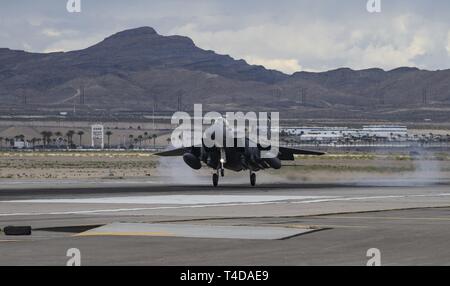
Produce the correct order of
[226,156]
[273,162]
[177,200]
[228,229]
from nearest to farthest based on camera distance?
[228,229], [177,200], [226,156], [273,162]

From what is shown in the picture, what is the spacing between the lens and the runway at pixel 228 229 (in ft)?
62.7

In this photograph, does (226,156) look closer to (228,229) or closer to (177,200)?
(177,200)

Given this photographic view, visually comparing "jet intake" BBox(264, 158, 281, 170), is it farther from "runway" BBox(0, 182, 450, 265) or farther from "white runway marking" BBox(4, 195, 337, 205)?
"runway" BBox(0, 182, 450, 265)

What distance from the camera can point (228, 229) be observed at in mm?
25062

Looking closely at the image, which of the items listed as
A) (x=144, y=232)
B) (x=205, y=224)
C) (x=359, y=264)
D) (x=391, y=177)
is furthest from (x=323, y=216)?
(x=391, y=177)

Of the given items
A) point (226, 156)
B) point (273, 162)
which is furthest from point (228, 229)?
point (273, 162)

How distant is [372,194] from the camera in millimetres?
45781

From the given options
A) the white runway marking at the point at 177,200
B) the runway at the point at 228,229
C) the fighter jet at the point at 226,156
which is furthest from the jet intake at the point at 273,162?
the runway at the point at 228,229

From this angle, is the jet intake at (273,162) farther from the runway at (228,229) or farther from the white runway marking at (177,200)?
the runway at (228,229)

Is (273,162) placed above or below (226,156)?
below

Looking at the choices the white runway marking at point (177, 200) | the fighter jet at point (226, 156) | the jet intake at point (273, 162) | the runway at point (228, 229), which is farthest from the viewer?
the jet intake at point (273, 162)

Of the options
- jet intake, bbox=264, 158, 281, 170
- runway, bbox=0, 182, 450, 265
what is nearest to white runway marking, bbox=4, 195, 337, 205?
runway, bbox=0, 182, 450, 265

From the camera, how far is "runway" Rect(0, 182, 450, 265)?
62.7ft
